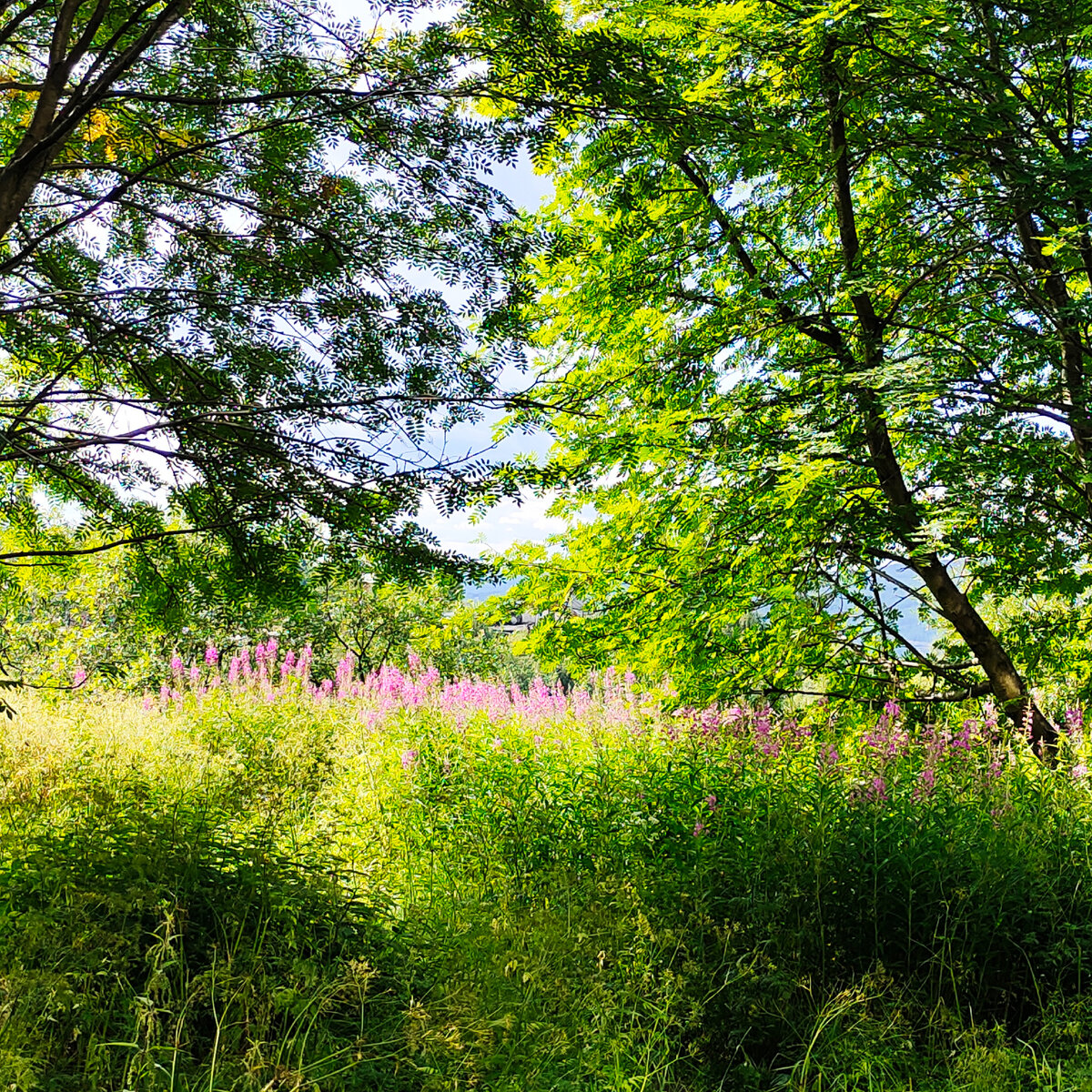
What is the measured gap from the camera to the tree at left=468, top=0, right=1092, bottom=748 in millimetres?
4496

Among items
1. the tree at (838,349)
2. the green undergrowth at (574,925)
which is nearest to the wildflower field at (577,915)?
the green undergrowth at (574,925)

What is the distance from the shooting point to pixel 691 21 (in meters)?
4.39

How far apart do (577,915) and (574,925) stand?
119 mm

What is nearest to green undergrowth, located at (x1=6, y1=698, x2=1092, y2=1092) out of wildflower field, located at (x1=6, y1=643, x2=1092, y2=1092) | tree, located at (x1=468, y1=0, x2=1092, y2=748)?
wildflower field, located at (x1=6, y1=643, x2=1092, y2=1092)

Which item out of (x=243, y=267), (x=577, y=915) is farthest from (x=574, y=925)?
(x=243, y=267)

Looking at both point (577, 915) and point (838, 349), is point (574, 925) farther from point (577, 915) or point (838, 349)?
point (838, 349)

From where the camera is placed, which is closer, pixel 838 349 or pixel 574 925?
pixel 574 925

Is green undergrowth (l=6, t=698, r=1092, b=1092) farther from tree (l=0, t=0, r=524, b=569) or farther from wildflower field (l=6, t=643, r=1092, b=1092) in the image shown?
tree (l=0, t=0, r=524, b=569)

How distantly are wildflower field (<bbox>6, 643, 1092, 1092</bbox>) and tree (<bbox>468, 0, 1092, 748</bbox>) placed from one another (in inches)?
35.5

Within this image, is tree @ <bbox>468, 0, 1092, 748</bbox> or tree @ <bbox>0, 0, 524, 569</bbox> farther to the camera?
tree @ <bbox>468, 0, 1092, 748</bbox>

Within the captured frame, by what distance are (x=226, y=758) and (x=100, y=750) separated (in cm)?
93

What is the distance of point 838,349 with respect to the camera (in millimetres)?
5805

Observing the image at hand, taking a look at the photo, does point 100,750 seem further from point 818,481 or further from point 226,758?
point 818,481

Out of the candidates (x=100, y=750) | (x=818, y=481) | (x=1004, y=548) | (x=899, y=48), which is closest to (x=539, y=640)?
(x=818, y=481)
